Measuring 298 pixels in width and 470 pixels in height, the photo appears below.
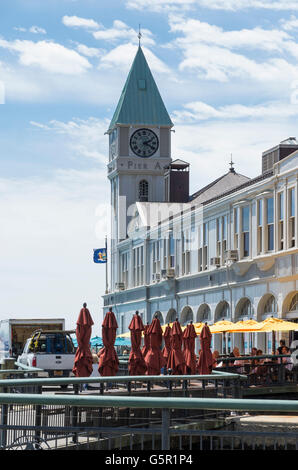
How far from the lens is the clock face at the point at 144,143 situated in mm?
87250

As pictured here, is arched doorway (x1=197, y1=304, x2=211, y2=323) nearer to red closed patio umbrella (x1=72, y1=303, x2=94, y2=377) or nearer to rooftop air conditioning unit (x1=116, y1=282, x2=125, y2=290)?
rooftop air conditioning unit (x1=116, y1=282, x2=125, y2=290)

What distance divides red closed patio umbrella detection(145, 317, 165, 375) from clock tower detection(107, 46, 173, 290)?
183ft

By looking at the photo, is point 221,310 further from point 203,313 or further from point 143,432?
point 143,432

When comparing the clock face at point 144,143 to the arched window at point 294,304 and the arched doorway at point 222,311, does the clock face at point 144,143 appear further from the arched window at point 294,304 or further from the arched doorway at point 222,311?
the arched window at point 294,304

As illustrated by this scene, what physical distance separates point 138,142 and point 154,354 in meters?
61.1

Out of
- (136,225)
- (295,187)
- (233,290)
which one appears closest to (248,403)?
(295,187)

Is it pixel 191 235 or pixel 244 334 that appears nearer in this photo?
pixel 244 334

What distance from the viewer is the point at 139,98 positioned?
3465 inches

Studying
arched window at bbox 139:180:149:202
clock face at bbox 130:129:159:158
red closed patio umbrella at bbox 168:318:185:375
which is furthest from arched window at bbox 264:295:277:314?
clock face at bbox 130:129:159:158

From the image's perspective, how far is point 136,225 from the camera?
Answer: 72.6 meters

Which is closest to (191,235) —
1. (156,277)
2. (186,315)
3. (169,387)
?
(186,315)

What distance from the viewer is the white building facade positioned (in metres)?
44.7
